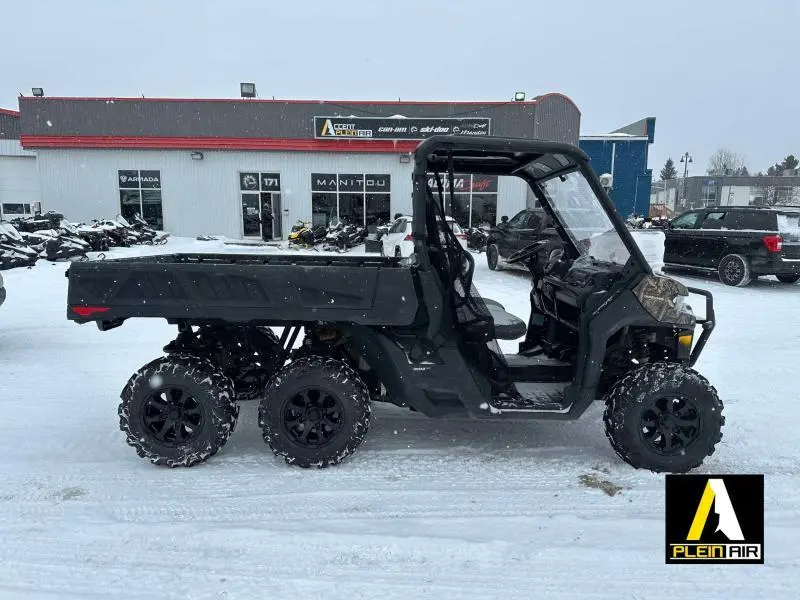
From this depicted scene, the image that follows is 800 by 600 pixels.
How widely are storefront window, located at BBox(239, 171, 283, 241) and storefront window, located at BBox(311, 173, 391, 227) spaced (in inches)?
56.7

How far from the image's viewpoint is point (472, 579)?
8.19 ft

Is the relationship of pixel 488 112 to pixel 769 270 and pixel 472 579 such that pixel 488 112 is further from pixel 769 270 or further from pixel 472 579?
pixel 472 579

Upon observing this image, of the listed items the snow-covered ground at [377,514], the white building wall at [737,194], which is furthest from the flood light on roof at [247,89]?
the white building wall at [737,194]

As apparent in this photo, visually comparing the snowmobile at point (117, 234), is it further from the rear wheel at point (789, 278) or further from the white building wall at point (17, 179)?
the rear wheel at point (789, 278)

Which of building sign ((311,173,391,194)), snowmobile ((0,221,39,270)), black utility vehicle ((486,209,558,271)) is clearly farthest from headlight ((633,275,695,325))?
building sign ((311,173,391,194))

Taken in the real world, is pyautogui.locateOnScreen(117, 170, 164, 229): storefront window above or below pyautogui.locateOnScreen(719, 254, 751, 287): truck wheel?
above

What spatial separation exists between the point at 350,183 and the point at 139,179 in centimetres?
819

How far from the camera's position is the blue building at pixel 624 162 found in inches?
1061

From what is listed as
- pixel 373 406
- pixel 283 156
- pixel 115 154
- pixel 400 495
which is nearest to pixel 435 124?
pixel 283 156

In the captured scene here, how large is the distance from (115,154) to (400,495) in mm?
21767

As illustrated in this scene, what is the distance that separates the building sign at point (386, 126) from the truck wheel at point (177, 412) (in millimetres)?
18415

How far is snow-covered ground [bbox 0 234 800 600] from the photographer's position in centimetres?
247

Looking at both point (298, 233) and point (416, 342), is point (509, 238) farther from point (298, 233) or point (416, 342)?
point (416, 342)

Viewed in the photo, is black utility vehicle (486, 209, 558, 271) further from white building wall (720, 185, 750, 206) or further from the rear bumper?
white building wall (720, 185, 750, 206)
